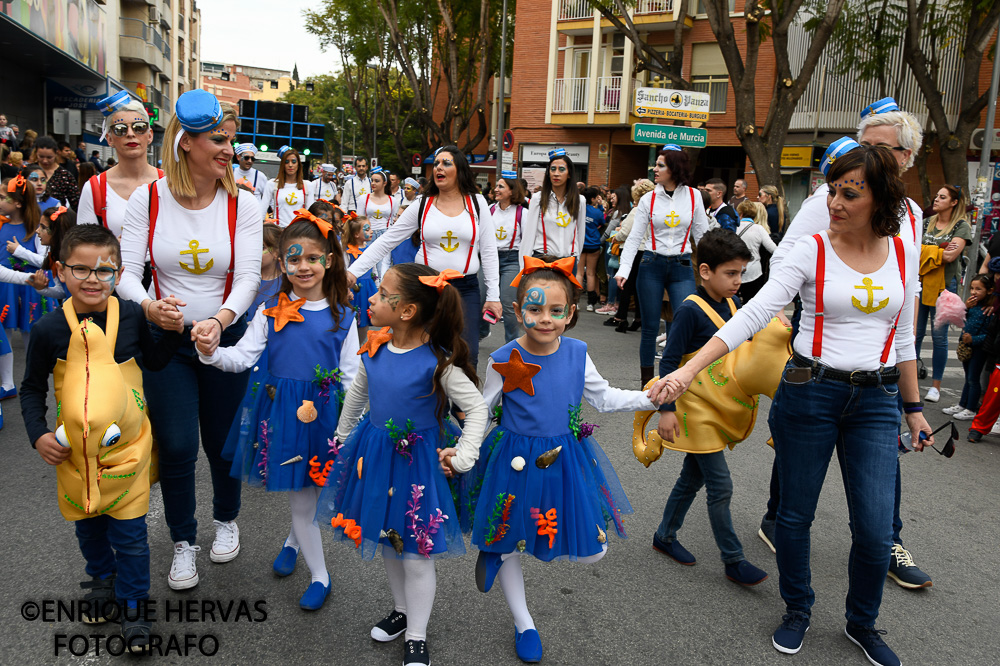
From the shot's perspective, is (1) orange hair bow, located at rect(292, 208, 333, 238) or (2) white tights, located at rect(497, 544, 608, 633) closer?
(2) white tights, located at rect(497, 544, 608, 633)

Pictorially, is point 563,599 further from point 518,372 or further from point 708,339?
point 708,339

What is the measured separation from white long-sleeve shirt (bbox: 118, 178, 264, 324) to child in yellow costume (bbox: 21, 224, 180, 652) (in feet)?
0.86

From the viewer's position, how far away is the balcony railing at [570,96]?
2981 centimetres

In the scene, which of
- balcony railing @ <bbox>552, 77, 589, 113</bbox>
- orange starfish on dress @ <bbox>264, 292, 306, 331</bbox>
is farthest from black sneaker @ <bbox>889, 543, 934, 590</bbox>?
balcony railing @ <bbox>552, 77, 589, 113</bbox>

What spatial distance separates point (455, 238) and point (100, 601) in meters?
3.50

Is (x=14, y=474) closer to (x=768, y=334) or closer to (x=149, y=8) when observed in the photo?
(x=768, y=334)

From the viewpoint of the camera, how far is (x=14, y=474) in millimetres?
4805

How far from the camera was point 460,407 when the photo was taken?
303 centimetres

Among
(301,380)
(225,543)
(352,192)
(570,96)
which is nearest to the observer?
(301,380)

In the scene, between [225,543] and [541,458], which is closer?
[541,458]

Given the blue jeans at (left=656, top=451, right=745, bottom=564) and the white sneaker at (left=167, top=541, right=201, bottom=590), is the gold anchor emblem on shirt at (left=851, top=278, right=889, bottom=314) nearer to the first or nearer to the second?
the blue jeans at (left=656, top=451, right=745, bottom=564)

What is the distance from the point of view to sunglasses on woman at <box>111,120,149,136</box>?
13.1 feet

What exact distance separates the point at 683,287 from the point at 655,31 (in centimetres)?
2413

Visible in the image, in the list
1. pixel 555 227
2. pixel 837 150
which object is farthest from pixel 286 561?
pixel 555 227
